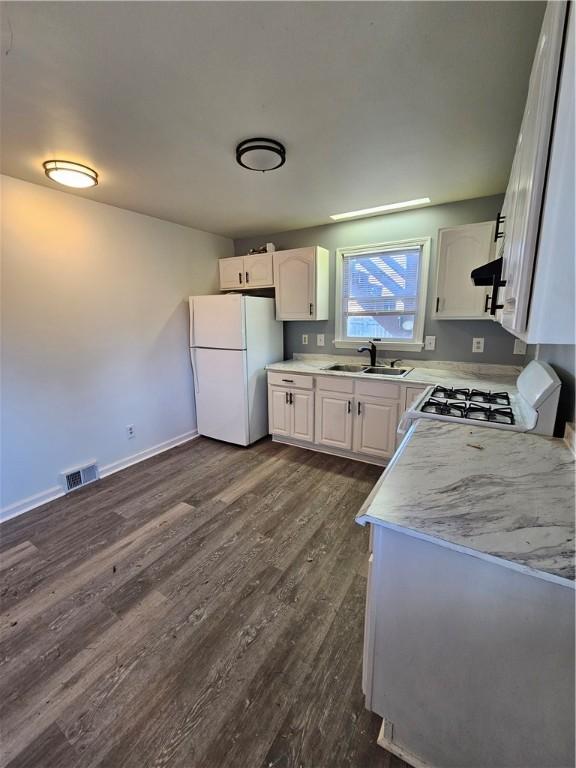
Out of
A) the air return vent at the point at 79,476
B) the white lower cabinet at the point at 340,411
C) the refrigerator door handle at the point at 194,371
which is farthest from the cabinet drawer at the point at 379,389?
the air return vent at the point at 79,476

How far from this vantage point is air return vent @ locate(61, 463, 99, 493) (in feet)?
8.49

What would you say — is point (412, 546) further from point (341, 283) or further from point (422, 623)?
point (341, 283)

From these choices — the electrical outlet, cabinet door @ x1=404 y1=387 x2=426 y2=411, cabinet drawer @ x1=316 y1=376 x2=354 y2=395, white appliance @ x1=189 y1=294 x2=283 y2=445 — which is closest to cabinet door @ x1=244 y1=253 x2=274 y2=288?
white appliance @ x1=189 y1=294 x2=283 y2=445

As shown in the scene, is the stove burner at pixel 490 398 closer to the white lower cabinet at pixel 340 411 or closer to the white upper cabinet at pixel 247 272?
A: the white lower cabinet at pixel 340 411

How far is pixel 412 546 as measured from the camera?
0.87 m

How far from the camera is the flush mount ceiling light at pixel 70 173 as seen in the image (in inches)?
77.2

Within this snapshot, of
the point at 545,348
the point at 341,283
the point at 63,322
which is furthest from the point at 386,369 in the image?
the point at 63,322

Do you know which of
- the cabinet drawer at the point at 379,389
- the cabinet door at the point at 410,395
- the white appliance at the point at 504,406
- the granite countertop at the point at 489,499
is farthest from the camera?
the cabinet drawer at the point at 379,389

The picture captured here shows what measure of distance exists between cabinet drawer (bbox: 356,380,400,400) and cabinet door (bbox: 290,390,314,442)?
516 mm

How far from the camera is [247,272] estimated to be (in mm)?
3615

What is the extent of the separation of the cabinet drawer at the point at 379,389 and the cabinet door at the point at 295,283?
3.14 ft

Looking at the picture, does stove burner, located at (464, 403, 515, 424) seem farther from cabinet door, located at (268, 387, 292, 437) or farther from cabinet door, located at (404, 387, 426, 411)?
cabinet door, located at (268, 387, 292, 437)

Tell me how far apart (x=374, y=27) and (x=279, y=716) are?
2.41 meters

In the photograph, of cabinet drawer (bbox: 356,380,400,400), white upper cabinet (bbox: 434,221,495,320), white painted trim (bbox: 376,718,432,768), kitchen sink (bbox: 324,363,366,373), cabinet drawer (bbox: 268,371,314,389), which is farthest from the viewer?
kitchen sink (bbox: 324,363,366,373)
